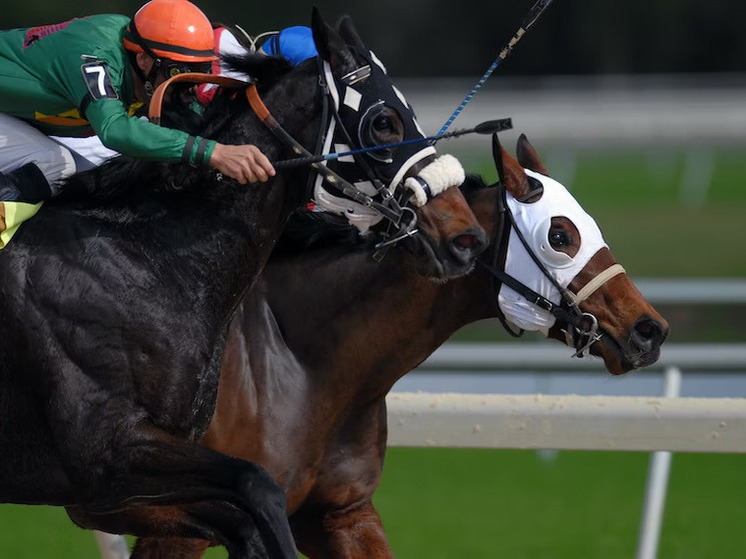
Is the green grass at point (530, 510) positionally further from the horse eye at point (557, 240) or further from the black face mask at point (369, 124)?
the black face mask at point (369, 124)

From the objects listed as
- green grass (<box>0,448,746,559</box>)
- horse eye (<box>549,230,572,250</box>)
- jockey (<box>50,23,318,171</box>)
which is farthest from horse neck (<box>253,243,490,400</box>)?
green grass (<box>0,448,746,559</box>)

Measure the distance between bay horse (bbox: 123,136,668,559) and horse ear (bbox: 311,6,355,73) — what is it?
0.72m

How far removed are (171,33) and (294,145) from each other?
0.46 meters

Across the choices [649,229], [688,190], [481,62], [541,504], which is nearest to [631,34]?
[481,62]

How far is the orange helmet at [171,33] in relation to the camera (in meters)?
3.76

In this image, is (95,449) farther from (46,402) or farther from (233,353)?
(233,353)

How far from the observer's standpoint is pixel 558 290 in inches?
166

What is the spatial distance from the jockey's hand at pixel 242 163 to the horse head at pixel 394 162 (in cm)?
21

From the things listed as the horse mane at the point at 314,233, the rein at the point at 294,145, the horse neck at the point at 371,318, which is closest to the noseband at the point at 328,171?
the rein at the point at 294,145

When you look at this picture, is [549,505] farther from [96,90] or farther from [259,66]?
[96,90]

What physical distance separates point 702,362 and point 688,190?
1209 centimetres

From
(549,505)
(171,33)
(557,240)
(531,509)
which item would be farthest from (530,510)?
(171,33)

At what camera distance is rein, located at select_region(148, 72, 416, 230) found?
3688 mm

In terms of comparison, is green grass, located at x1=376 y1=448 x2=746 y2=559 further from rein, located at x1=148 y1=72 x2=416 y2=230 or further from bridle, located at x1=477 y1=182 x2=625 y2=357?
rein, located at x1=148 y1=72 x2=416 y2=230
